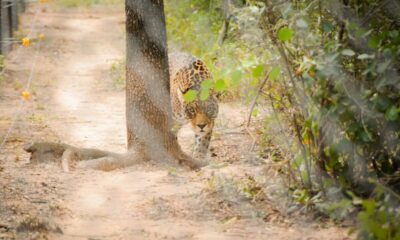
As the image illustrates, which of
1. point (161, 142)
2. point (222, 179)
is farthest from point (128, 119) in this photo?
point (222, 179)

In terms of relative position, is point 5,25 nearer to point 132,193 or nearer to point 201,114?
point 201,114

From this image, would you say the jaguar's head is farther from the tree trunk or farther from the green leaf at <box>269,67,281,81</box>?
the green leaf at <box>269,67,281,81</box>

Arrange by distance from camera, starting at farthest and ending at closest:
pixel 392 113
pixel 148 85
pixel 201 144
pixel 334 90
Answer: pixel 201 144
pixel 148 85
pixel 334 90
pixel 392 113

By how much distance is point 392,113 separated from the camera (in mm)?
4941

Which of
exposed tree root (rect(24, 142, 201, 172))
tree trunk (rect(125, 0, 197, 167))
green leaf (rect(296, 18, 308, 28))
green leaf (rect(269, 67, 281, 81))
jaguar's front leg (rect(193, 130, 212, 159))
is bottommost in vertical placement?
jaguar's front leg (rect(193, 130, 212, 159))

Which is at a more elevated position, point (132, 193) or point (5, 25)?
point (132, 193)

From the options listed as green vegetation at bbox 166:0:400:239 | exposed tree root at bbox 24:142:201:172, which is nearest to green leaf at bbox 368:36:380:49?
green vegetation at bbox 166:0:400:239

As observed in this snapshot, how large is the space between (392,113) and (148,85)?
10.2 ft

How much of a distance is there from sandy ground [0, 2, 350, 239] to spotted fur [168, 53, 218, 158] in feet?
0.86

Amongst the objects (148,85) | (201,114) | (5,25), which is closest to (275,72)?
(148,85)

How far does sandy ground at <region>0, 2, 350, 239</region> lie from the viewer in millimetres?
5293

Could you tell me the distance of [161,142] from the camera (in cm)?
760

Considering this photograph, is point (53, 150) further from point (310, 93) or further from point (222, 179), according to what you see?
point (310, 93)

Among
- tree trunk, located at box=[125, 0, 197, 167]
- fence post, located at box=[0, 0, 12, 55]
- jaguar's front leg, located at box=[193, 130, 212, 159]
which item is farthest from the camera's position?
fence post, located at box=[0, 0, 12, 55]
